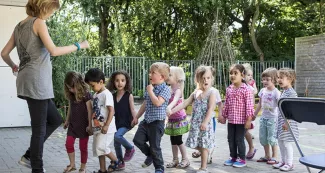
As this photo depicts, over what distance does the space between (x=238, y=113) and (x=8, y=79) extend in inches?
233

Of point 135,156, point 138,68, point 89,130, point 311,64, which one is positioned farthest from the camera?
point 311,64

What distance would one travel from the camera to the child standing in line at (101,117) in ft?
16.2

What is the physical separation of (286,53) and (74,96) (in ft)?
79.9

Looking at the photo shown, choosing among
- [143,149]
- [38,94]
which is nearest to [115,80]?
[143,149]

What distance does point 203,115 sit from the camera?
211 inches

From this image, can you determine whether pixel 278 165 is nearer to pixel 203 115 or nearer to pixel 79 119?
pixel 203 115

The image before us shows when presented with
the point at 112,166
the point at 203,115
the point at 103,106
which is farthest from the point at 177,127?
the point at 103,106

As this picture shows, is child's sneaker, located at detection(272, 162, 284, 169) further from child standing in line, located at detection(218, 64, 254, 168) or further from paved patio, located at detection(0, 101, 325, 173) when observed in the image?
child standing in line, located at detection(218, 64, 254, 168)

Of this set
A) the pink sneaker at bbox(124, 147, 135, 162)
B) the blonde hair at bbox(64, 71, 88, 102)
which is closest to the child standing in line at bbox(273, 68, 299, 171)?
the pink sneaker at bbox(124, 147, 135, 162)

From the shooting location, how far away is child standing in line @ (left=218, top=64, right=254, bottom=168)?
5.64m

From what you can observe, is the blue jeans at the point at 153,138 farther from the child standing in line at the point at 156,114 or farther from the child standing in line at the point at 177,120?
the child standing in line at the point at 177,120

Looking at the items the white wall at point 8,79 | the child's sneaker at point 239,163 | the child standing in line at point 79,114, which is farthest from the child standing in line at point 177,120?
the white wall at point 8,79

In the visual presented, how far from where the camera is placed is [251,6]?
26.1 meters

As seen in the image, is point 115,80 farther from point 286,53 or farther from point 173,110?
point 286,53
